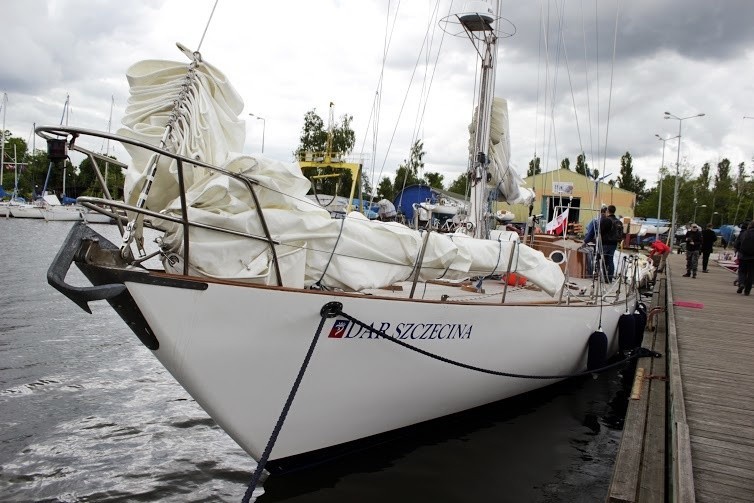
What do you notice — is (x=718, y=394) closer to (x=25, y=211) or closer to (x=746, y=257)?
(x=746, y=257)

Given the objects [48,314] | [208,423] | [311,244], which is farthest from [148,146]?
[48,314]

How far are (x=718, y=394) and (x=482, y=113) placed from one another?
466 centimetres

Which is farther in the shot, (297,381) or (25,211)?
(25,211)

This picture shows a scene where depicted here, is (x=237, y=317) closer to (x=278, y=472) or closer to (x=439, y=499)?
(x=278, y=472)

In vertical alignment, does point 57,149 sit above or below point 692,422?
above

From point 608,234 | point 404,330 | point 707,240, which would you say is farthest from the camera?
point 707,240

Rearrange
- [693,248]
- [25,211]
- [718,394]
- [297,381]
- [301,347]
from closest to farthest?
[297,381] → [301,347] → [718,394] → [693,248] → [25,211]

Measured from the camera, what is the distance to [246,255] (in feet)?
13.2

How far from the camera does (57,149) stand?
340 cm

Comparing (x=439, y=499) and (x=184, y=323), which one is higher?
(x=184, y=323)

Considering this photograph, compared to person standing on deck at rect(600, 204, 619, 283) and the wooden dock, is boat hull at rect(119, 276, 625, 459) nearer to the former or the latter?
the wooden dock

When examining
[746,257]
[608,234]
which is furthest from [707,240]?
[608,234]

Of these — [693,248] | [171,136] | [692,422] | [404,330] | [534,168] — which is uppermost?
[534,168]

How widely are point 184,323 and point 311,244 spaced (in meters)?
1.12
